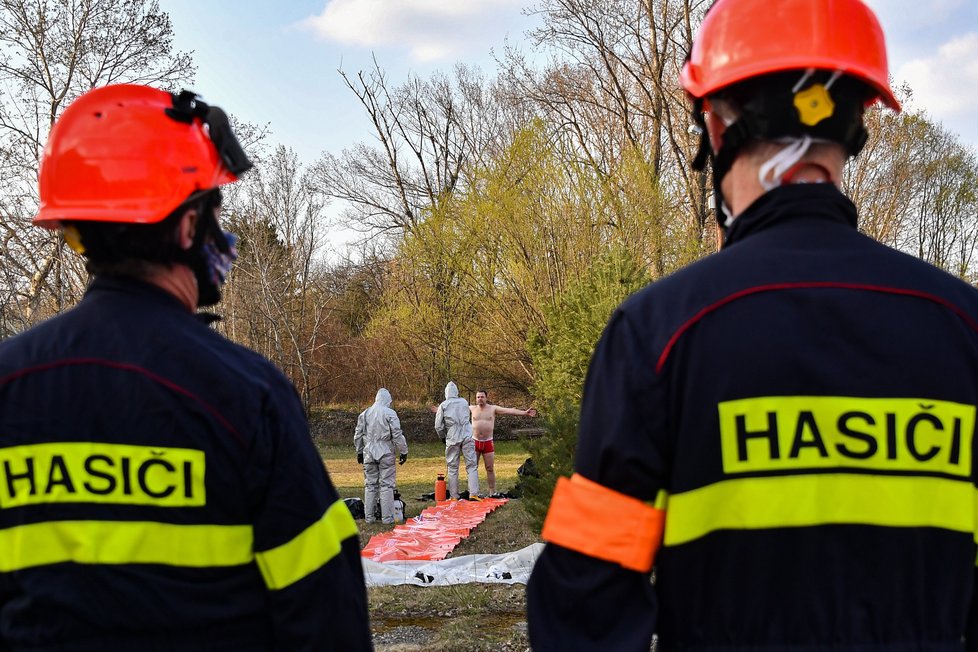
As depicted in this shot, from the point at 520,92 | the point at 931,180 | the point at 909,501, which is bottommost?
the point at 909,501

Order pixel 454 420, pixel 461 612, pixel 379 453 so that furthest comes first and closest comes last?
pixel 454 420 → pixel 379 453 → pixel 461 612

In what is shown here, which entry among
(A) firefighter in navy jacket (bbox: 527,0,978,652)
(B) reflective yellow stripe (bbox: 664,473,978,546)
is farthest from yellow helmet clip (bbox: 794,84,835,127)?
(B) reflective yellow stripe (bbox: 664,473,978,546)

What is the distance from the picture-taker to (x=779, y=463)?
1.55 metres

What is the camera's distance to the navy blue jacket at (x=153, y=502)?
1.84 m

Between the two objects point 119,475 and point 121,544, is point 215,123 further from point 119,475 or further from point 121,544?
point 121,544

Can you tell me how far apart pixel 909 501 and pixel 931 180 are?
38246 millimetres

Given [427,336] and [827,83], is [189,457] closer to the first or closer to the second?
[827,83]

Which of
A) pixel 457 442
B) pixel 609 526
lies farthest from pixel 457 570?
pixel 609 526

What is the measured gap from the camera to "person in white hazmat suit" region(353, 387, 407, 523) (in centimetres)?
1330

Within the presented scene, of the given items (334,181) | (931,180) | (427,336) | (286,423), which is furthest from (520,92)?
(286,423)

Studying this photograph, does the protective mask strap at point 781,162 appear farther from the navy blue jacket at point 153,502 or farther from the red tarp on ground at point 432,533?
the red tarp on ground at point 432,533

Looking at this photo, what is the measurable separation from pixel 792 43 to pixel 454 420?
14.2m

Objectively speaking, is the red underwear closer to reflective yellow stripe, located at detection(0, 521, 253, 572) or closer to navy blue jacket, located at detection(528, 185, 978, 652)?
reflective yellow stripe, located at detection(0, 521, 253, 572)

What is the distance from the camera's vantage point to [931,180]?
115ft
